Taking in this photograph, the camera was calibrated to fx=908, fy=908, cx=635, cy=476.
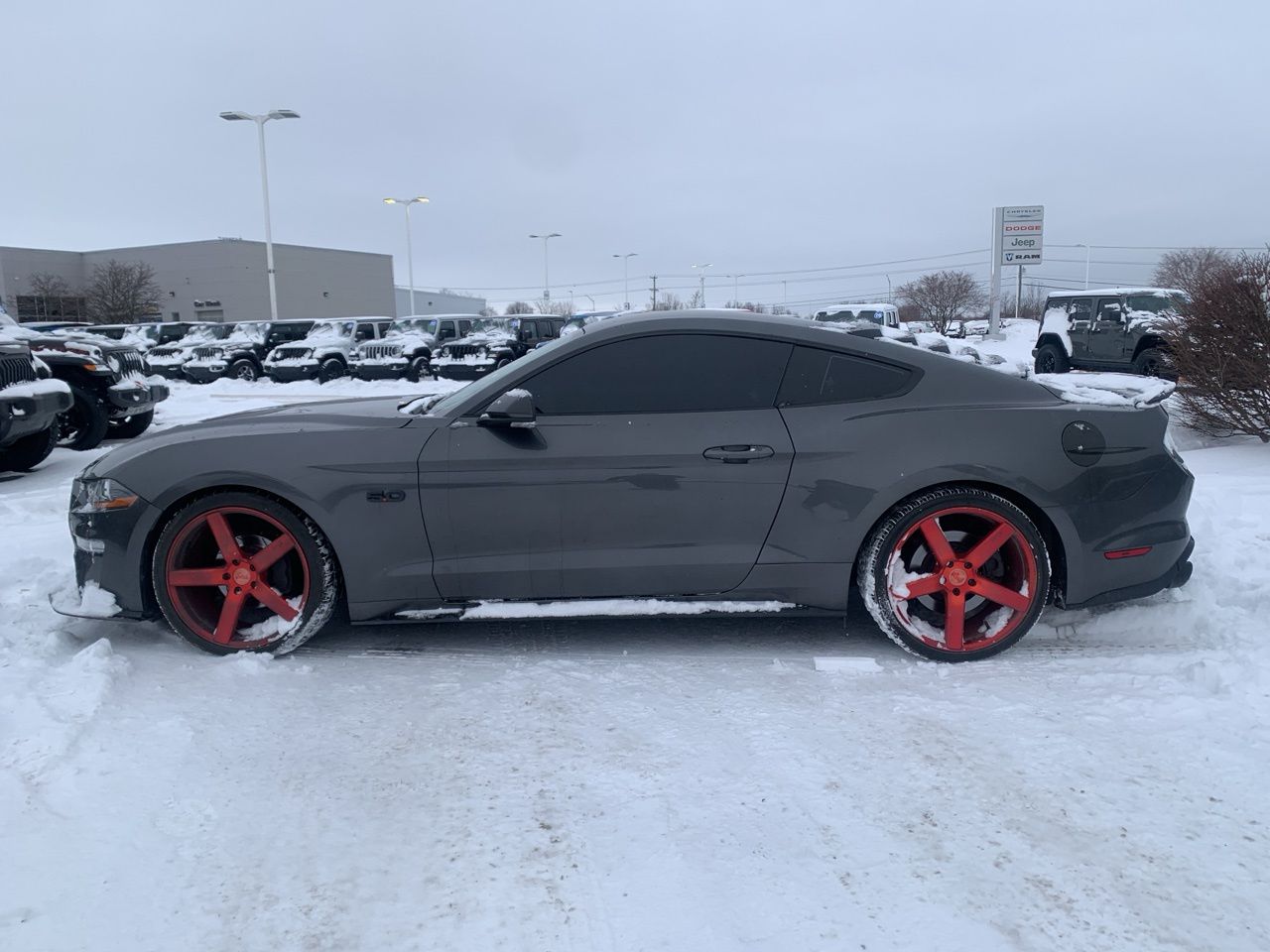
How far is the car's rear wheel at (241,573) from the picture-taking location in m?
3.70

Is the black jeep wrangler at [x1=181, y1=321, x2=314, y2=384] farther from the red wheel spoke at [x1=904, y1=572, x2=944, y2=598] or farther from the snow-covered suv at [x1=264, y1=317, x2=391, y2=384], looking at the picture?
the red wheel spoke at [x1=904, y1=572, x2=944, y2=598]

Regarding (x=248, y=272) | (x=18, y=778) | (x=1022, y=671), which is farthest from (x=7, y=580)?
(x=248, y=272)

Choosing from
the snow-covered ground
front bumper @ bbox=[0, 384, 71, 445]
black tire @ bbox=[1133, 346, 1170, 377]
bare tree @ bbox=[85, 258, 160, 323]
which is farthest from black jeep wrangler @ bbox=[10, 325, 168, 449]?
bare tree @ bbox=[85, 258, 160, 323]

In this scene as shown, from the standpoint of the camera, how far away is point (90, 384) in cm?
1016

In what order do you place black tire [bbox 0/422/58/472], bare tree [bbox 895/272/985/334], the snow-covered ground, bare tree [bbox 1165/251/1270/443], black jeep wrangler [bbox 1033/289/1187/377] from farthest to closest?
bare tree [bbox 895/272/985/334]
black jeep wrangler [bbox 1033/289/1187/377]
black tire [bbox 0/422/58/472]
bare tree [bbox 1165/251/1270/443]
the snow-covered ground

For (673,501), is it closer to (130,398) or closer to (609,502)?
(609,502)

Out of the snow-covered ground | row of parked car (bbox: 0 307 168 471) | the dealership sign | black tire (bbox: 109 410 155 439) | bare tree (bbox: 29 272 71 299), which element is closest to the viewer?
the snow-covered ground

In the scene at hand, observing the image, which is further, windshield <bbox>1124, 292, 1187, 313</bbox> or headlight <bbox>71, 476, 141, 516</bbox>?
windshield <bbox>1124, 292, 1187, 313</bbox>

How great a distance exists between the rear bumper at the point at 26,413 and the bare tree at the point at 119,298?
50.5m

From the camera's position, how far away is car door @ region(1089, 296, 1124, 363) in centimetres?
1672

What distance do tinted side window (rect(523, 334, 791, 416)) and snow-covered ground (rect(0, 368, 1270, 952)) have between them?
3.49ft

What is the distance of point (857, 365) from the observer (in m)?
3.83

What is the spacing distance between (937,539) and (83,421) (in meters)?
10.0

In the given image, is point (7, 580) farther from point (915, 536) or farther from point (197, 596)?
point (915, 536)
